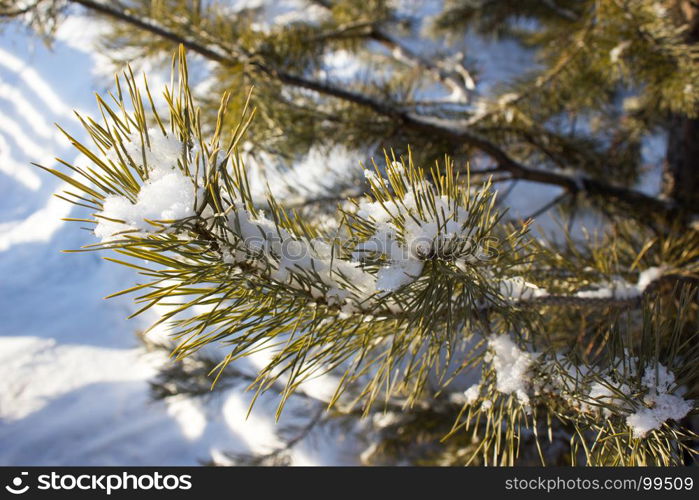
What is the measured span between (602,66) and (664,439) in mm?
658

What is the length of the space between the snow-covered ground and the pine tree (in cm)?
35

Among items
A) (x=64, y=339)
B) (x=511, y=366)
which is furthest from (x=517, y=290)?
(x=64, y=339)

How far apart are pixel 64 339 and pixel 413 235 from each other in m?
1.55

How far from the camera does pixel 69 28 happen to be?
50.8 inches

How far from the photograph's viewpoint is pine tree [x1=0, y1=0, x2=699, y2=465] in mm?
229

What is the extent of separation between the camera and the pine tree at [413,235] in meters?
0.23

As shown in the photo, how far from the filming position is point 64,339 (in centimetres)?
143

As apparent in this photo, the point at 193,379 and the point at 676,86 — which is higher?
the point at 676,86

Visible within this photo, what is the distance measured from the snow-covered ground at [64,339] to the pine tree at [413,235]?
1.16 ft

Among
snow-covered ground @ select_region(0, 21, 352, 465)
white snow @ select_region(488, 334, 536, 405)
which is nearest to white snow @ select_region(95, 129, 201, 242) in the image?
white snow @ select_region(488, 334, 536, 405)

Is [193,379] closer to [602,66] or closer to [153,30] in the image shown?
[153,30]

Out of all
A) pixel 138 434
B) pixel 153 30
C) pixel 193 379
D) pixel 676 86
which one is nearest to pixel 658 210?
pixel 676 86

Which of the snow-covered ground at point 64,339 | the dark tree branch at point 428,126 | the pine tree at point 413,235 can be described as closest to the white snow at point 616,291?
the pine tree at point 413,235

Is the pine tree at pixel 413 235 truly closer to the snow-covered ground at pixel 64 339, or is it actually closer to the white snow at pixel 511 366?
the white snow at pixel 511 366
